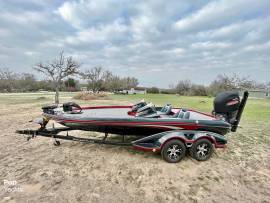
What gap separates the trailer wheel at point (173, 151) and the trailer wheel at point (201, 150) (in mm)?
257

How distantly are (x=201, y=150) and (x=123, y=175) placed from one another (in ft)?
5.77

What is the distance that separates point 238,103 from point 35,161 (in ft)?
15.7

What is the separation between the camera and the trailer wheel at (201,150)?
13.2 ft

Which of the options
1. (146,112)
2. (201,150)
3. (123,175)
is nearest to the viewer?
(123,175)

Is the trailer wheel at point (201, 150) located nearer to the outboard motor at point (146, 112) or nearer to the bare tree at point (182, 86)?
the outboard motor at point (146, 112)

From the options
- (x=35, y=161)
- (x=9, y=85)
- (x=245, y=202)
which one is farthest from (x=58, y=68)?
(x=9, y=85)

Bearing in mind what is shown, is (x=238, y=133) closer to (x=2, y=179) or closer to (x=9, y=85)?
(x=2, y=179)

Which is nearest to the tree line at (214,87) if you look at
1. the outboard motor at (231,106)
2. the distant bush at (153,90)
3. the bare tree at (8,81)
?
the distant bush at (153,90)

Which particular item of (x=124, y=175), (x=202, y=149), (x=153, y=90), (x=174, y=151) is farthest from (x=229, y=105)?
(x=153, y=90)

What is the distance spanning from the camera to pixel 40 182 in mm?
3160

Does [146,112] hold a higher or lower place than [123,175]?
higher

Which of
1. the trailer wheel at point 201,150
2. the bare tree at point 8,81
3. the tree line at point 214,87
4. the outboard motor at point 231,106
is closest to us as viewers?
the trailer wheel at point 201,150

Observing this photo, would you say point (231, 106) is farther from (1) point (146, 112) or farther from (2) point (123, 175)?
(2) point (123, 175)

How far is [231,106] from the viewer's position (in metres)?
4.59
